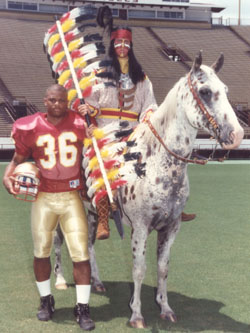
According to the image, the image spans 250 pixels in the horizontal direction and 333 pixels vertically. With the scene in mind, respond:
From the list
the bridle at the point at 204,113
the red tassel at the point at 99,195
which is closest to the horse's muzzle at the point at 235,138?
the bridle at the point at 204,113

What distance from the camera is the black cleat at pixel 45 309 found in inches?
173

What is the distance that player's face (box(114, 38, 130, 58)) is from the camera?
480 cm

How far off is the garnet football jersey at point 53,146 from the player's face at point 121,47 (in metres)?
0.89

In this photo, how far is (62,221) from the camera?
4.28 metres

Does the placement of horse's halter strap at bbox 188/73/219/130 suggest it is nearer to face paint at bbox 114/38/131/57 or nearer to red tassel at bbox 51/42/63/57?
face paint at bbox 114/38/131/57

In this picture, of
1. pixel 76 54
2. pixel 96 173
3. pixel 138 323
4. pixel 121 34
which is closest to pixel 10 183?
pixel 96 173

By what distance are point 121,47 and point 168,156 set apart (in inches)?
50.6

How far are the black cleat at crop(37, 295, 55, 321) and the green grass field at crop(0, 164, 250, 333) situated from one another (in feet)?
0.21

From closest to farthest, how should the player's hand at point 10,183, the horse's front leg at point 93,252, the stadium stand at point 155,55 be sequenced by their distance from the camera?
1. the player's hand at point 10,183
2. the horse's front leg at point 93,252
3. the stadium stand at point 155,55

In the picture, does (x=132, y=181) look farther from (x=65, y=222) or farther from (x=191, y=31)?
(x=191, y=31)

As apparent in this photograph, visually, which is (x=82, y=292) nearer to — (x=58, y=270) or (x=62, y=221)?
(x=62, y=221)

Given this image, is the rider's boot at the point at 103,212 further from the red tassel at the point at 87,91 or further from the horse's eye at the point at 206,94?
the horse's eye at the point at 206,94

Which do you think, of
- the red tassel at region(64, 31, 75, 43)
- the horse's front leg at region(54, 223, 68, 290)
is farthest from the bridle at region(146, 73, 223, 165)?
the horse's front leg at region(54, 223, 68, 290)

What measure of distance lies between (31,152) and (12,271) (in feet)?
7.07
